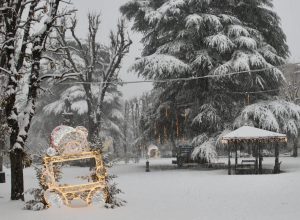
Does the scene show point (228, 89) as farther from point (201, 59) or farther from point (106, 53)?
point (106, 53)

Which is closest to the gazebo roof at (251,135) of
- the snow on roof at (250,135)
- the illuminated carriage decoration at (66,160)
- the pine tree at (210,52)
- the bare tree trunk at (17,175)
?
the snow on roof at (250,135)

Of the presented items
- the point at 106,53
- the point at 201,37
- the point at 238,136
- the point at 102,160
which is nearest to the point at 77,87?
the point at 106,53

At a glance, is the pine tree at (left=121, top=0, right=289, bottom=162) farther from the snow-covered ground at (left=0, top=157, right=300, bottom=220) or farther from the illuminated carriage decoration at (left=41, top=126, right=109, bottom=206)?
the illuminated carriage decoration at (left=41, top=126, right=109, bottom=206)

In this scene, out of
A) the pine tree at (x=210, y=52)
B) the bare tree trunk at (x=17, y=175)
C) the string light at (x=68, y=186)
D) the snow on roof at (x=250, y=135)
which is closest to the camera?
the string light at (x=68, y=186)

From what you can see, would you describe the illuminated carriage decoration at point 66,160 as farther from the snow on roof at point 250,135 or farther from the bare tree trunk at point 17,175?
the snow on roof at point 250,135


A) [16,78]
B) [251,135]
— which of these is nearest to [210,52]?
[251,135]

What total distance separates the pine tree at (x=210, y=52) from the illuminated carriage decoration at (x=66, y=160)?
13143 mm

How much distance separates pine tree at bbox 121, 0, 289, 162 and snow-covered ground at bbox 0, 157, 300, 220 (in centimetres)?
746

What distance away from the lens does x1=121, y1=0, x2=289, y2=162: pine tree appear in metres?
25.8

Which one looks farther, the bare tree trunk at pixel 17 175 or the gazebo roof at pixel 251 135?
the gazebo roof at pixel 251 135

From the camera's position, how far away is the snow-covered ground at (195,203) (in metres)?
10.8

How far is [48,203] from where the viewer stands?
12.1m

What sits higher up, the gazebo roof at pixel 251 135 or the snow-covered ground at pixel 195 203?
the gazebo roof at pixel 251 135

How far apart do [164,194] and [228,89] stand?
14.2 meters
